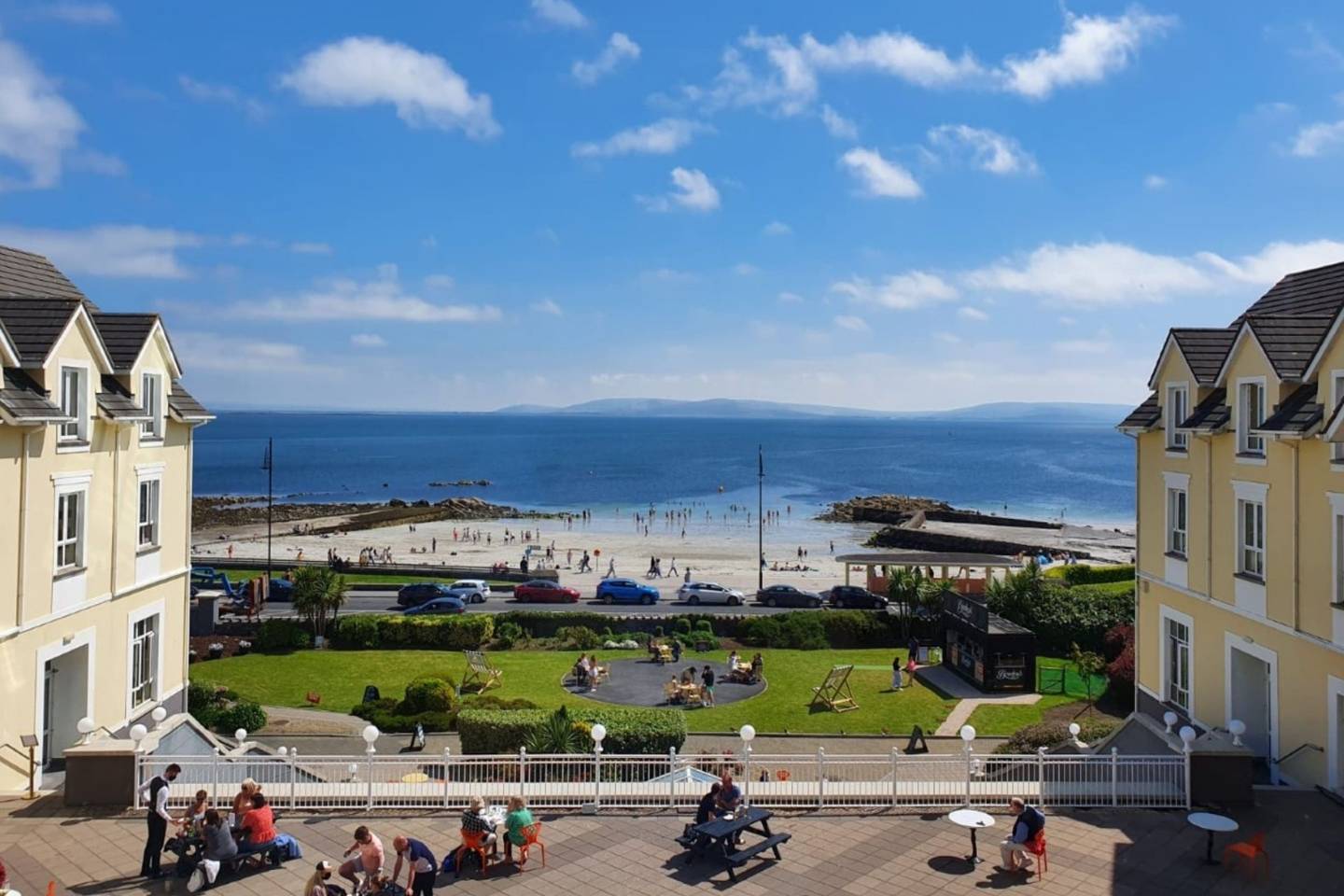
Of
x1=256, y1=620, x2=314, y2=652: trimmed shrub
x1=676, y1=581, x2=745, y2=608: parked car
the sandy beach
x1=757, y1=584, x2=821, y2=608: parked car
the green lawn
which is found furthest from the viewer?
the sandy beach

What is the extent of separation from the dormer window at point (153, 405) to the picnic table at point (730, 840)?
15.1 meters

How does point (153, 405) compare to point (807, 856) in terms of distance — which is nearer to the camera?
point (807, 856)

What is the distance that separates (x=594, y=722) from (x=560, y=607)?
26.6 metres

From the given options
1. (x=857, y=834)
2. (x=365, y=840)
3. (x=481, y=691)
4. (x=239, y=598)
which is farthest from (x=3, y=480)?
(x=239, y=598)

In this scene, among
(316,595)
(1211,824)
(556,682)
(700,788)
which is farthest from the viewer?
(316,595)

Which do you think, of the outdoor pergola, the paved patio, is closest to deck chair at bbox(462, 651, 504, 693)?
the paved patio

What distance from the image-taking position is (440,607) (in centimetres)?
4588

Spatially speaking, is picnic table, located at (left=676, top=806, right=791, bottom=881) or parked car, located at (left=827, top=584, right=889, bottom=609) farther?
parked car, located at (left=827, top=584, right=889, bottom=609)

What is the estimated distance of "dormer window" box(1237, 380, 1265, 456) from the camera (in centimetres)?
1842

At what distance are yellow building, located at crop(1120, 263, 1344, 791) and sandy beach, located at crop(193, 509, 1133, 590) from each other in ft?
121

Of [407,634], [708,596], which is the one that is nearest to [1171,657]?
[407,634]

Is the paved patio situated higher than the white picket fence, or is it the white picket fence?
the white picket fence

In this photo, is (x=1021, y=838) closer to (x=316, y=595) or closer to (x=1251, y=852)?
(x=1251, y=852)

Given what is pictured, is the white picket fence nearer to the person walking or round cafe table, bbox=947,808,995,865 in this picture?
round cafe table, bbox=947,808,995,865
